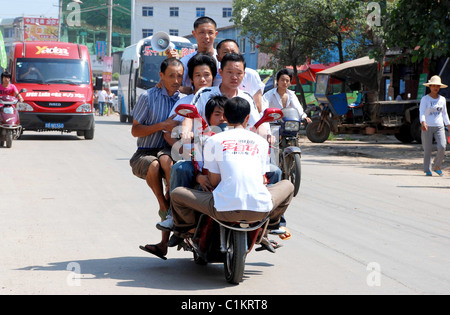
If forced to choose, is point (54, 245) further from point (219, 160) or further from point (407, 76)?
point (407, 76)

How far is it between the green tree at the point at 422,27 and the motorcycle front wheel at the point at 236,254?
48.2 feet

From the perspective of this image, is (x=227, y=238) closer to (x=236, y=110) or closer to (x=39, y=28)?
(x=236, y=110)

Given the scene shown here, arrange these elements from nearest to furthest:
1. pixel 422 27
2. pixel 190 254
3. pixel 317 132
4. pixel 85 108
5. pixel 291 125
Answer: pixel 190 254, pixel 291 125, pixel 422 27, pixel 85 108, pixel 317 132

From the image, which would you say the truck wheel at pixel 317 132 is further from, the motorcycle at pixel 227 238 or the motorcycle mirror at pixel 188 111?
the motorcycle mirror at pixel 188 111

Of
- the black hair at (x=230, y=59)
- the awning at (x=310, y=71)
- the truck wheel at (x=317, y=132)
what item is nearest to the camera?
the black hair at (x=230, y=59)

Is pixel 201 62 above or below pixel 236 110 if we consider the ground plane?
above

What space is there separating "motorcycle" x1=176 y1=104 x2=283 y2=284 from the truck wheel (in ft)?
64.1

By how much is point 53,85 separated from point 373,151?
9515 mm

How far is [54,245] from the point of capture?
7406mm

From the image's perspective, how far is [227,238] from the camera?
19.1ft

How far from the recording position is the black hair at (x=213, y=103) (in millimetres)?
6176

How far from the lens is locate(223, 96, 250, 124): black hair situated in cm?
590

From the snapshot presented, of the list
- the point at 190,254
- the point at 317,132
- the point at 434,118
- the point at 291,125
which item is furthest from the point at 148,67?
the point at 190,254

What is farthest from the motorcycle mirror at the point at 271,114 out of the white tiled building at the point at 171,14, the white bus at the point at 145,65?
the white tiled building at the point at 171,14
